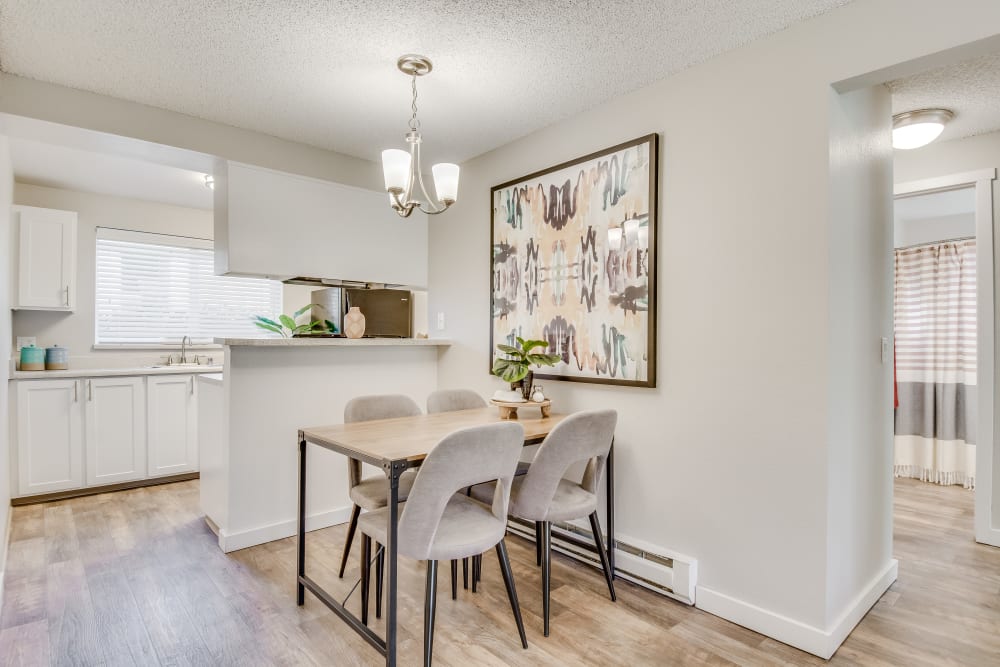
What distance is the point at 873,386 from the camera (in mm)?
2336

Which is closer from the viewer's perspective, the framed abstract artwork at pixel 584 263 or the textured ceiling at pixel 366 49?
the textured ceiling at pixel 366 49

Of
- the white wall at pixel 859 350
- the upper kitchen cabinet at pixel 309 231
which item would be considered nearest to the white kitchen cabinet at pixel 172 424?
the upper kitchen cabinet at pixel 309 231

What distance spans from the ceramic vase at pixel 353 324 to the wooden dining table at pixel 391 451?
101 cm

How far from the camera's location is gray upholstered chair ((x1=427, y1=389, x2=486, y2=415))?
9.84 feet

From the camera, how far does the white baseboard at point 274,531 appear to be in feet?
9.62

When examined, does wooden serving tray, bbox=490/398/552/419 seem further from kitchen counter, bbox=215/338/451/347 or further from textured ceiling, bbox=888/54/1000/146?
textured ceiling, bbox=888/54/1000/146

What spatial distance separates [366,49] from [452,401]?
5.95ft

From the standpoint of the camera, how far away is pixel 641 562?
99.0 inches

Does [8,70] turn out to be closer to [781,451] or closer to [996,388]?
[781,451]

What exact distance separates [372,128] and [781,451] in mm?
2727

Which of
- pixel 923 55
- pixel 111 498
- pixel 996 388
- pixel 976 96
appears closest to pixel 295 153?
pixel 111 498

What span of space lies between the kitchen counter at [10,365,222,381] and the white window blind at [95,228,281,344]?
43cm

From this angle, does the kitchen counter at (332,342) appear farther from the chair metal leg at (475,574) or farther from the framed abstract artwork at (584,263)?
the chair metal leg at (475,574)

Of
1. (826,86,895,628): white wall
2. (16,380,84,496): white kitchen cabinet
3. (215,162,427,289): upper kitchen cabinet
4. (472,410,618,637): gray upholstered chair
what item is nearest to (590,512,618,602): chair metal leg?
(472,410,618,637): gray upholstered chair
